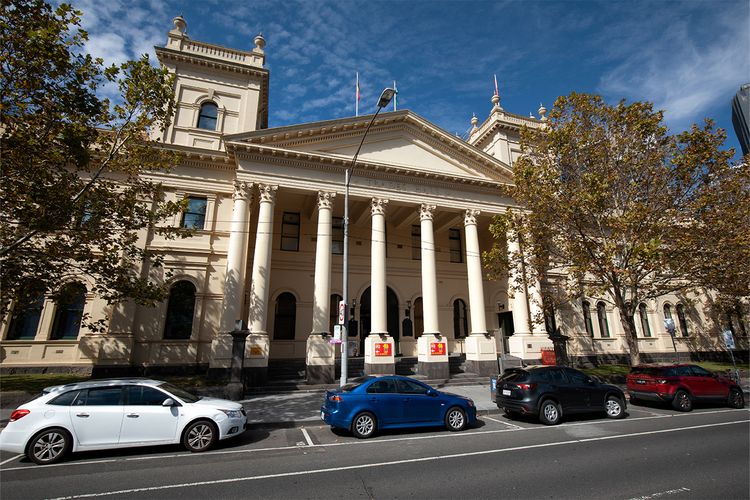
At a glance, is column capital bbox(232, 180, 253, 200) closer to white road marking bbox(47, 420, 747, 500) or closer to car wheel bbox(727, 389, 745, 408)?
white road marking bbox(47, 420, 747, 500)

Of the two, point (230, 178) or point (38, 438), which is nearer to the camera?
point (38, 438)

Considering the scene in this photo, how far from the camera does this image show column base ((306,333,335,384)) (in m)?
16.3

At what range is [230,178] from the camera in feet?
66.6

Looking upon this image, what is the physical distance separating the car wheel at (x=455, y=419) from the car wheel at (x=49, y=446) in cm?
822

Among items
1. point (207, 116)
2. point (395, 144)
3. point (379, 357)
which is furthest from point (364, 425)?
point (207, 116)

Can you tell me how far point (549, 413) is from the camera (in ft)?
33.3

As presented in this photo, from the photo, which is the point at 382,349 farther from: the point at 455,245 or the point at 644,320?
the point at 644,320

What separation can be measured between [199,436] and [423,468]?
4.72 meters

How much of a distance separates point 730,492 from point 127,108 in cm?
1694

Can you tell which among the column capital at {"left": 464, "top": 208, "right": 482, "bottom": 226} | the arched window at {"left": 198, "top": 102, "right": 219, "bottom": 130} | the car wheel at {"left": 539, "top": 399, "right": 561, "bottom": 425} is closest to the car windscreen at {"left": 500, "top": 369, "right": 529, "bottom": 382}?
the car wheel at {"left": 539, "top": 399, "right": 561, "bottom": 425}

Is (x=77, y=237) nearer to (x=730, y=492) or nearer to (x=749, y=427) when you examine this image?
(x=730, y=492)

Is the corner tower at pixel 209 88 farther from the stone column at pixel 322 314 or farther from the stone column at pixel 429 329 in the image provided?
the stone column at pixel 429 329

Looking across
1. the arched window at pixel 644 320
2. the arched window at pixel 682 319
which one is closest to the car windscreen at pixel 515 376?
the arched window at pixel 644 320

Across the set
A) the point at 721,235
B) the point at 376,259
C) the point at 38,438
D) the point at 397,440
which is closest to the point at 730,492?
the point at 397,440
